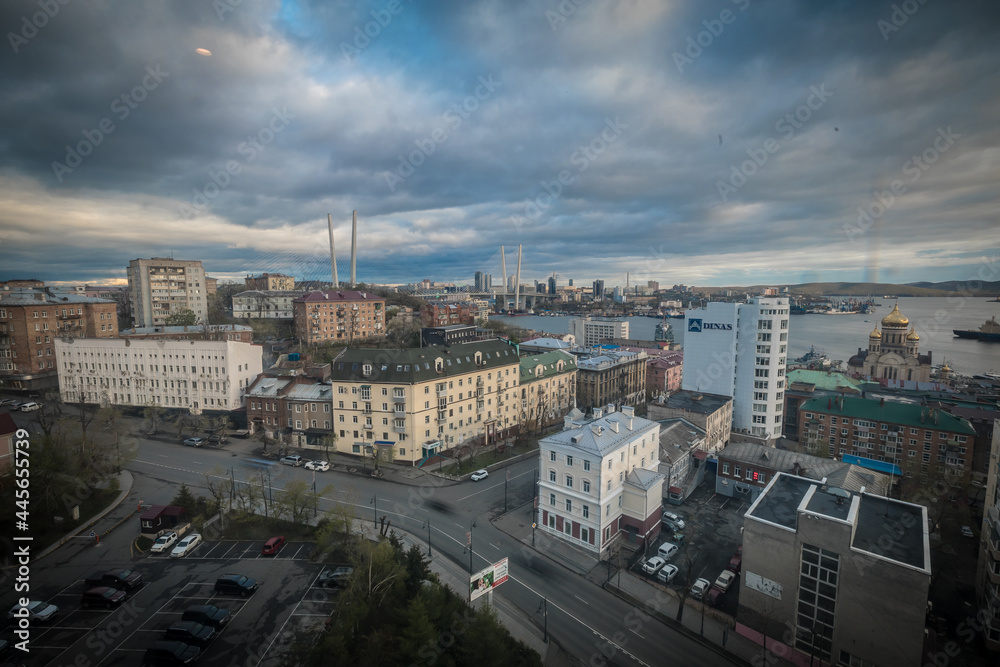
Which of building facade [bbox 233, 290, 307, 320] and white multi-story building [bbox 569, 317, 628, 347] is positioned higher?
building facade [bbox 233, 290, 307, 320]

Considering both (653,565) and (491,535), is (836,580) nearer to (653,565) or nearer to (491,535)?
(653,565)

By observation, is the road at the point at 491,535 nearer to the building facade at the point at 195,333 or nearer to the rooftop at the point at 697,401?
the rooftop at the point at 697,401

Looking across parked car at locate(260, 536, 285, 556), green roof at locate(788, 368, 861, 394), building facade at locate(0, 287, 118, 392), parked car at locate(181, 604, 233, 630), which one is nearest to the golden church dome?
green roof at locate(788, 368, 861, 394)

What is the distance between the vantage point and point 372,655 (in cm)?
1140

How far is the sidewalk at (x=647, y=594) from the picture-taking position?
44.4 ft

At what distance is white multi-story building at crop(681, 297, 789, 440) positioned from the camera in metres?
30.6

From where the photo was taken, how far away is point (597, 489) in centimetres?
1780

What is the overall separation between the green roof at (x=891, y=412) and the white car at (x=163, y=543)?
120 ft

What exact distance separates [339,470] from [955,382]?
5987 centimetres

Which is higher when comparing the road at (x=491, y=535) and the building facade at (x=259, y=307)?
the building facade at (x=259, y=307)

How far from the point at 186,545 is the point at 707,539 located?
21.3 meters

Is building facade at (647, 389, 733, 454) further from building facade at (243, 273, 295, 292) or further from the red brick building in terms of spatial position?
building facade at (243, 273, 295, 292)

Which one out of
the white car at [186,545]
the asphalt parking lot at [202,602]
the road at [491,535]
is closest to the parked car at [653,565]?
the road at [491,535]

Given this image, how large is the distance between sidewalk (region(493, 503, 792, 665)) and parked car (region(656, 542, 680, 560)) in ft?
6.18
